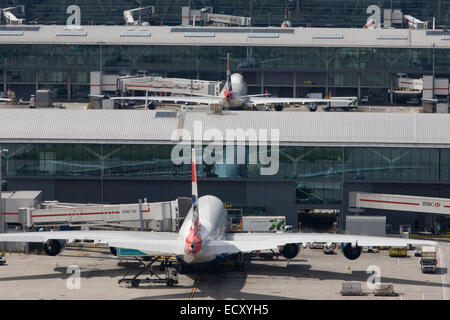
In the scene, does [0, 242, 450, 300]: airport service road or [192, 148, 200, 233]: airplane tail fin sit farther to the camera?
[0, 242, 450, 300]: airport service road

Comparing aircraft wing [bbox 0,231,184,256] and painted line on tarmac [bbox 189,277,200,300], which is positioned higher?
aircraft wing [bbox 0,231,184,256]

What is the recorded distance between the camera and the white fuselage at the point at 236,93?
178m

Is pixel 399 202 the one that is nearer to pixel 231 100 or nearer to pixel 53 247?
pixel 53 247

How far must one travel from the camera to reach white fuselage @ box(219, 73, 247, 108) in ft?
585

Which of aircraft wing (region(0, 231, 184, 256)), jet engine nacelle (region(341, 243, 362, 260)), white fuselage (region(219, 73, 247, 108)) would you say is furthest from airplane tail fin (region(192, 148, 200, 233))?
white fuselage (region(219, 73, 247, 108))

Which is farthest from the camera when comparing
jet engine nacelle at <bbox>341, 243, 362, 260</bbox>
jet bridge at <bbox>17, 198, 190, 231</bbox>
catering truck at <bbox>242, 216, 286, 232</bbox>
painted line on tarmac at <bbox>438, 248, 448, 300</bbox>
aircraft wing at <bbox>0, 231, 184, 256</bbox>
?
catering truck at <bbox>242, 216, 286, 232</bbox>

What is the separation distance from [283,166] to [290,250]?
22.0m

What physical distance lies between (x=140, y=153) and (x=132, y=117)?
6140 mm

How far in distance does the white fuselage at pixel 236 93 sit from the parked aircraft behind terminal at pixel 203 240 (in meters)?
58.3

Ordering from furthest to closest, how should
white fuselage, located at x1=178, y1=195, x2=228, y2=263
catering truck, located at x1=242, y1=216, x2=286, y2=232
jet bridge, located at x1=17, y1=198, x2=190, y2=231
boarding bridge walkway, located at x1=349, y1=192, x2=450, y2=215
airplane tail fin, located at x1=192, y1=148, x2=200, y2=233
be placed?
boarding bridge walkway, located at x1=349, y1=192, x2=450, y2=215, catering truck, located at x1=242, y1=216, x2=286, y2=232, jet bridge, located at x1=17, y1=198, x2=190, y2=231, white fuselage, located at x1=178, y1=195, x2=228, y2=263, airplane tail fin, located at x1=192, y1=148, x2=200, y2=233

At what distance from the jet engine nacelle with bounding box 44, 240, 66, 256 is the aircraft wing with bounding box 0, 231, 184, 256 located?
3.54 ft

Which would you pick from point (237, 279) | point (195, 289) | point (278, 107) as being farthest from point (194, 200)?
point (278, 107)

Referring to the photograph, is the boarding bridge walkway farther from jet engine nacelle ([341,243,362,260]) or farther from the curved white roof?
jet engine nacelle ([341,243,362,260])

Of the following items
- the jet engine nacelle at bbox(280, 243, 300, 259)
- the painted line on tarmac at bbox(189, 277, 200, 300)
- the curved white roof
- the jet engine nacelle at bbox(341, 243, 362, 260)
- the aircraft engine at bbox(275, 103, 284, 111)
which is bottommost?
the painted line on tarmac at bbox(189, 277, 200, 300)
